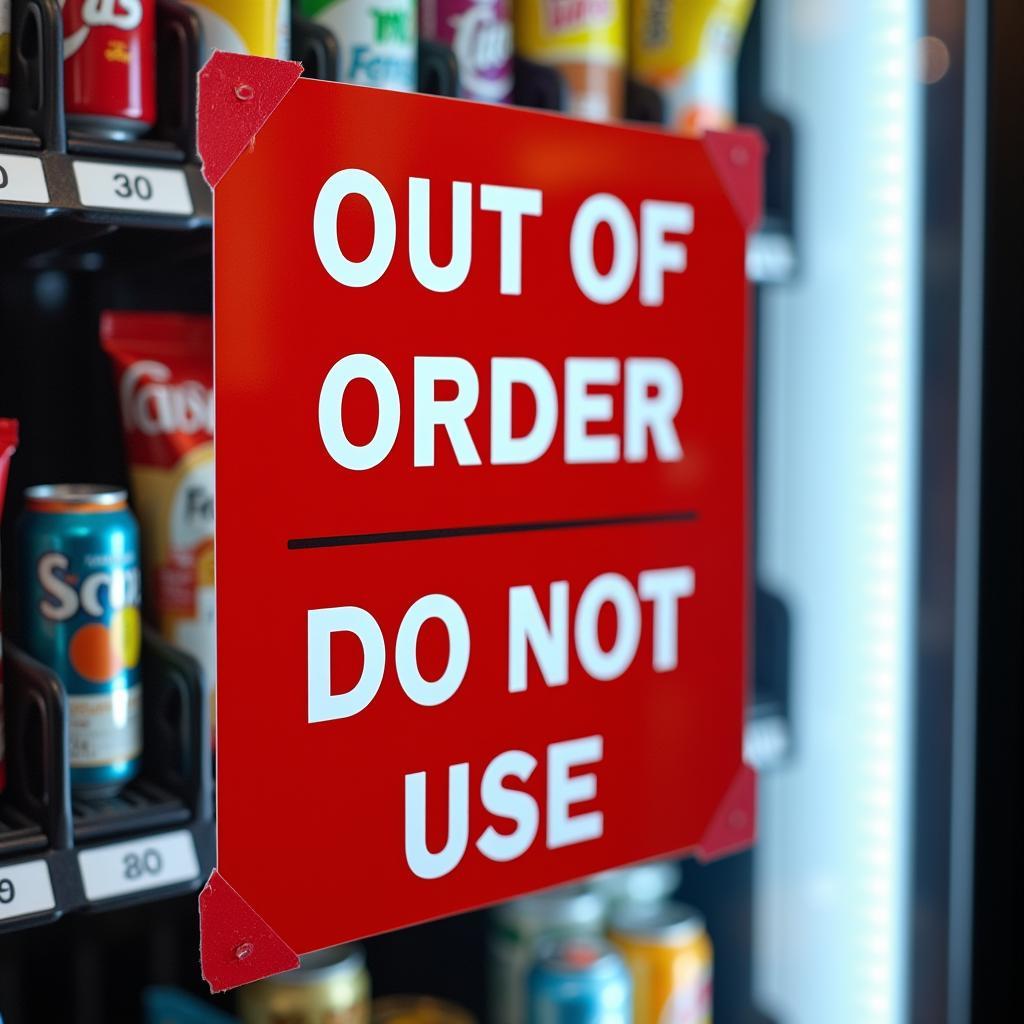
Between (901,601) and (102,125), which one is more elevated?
(102,125)

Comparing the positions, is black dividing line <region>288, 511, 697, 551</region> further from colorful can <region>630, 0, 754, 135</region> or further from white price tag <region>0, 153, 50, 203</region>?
colorful can <region>630, 0, 754, 135</region>

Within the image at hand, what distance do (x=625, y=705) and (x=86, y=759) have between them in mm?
409

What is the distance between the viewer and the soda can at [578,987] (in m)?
1.21

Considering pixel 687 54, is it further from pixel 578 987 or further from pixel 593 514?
pixel 578 987

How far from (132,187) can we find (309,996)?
2.30 feet

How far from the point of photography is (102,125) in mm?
900

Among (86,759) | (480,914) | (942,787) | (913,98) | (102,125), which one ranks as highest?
(913,98)

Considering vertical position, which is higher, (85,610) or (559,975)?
(85,610)

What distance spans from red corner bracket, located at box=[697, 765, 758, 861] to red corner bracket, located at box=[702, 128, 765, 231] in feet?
1.55

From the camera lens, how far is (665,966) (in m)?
1.30

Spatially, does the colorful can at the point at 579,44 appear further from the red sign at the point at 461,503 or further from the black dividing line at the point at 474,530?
the black dividing line at the point at 474,530

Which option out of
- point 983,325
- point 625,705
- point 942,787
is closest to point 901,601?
point 942,787

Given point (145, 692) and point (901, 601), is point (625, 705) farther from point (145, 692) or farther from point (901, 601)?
point (901, 601)

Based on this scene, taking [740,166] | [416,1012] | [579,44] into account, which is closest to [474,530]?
[740,166]
